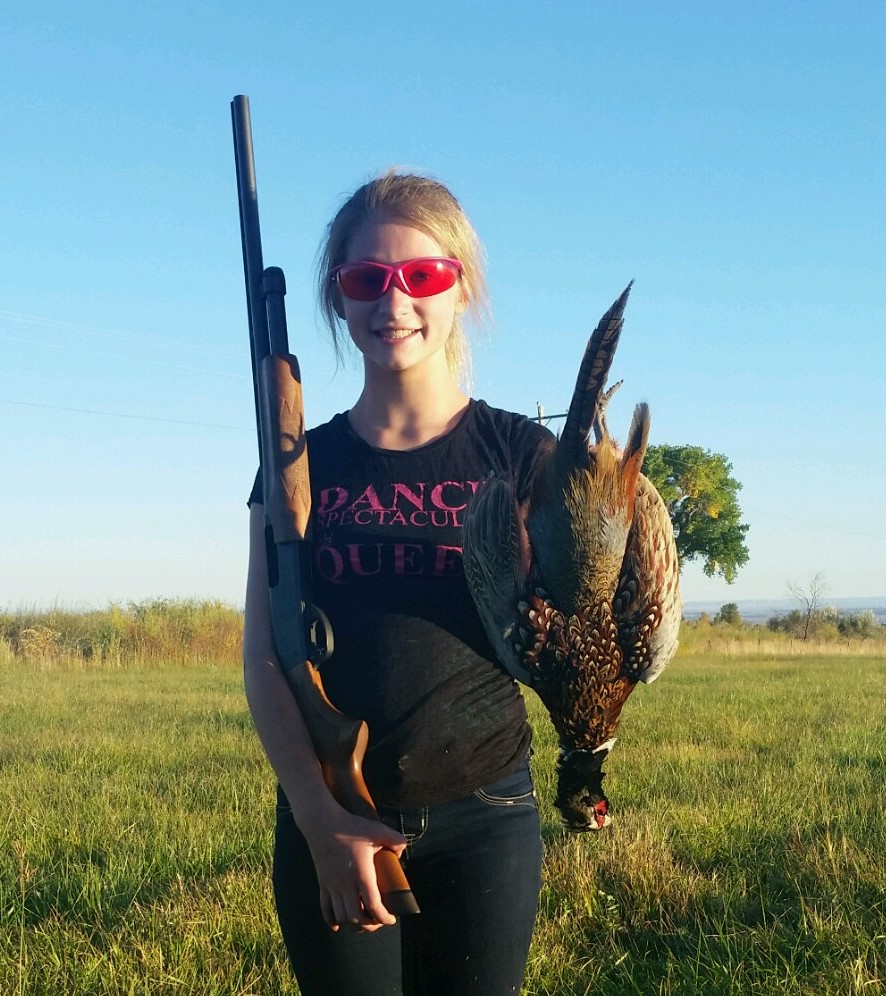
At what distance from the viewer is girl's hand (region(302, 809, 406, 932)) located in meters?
1.83

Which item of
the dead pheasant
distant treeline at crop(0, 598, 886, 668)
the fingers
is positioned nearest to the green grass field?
the fingers

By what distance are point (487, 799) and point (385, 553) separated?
571 mm

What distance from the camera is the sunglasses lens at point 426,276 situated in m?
2.04

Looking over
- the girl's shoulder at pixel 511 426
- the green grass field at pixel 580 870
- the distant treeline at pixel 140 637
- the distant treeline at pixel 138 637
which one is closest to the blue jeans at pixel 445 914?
the girl's shoulder at pixel 511 426

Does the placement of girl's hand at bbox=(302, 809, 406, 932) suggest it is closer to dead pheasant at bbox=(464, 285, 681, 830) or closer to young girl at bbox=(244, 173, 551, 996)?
young girl at bbox=(244, 173, 551, 996)

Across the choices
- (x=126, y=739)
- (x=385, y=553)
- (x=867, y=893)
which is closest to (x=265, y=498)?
(x=385, y=553)

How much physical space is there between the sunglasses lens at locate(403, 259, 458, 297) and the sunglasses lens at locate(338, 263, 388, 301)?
0.05 m

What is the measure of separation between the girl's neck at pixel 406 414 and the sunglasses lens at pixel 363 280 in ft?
0.70

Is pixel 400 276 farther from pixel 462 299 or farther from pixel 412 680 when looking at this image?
pixel 412 680

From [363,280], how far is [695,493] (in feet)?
2.82

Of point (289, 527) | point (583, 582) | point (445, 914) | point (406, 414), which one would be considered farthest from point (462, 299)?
point (445, 914)

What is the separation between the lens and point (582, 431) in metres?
1.55

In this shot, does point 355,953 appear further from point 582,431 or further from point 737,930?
point 737,930

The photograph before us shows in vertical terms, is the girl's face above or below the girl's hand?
above
